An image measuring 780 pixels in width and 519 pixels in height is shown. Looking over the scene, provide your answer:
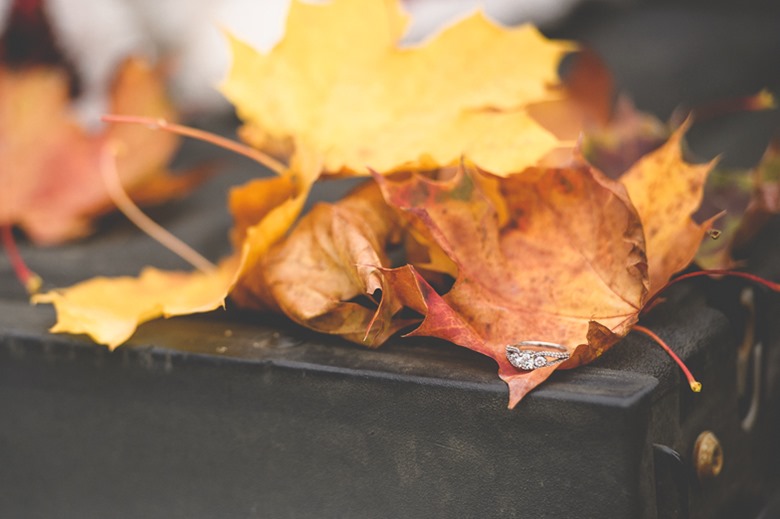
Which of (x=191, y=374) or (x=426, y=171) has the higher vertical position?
(x=426, y=171)

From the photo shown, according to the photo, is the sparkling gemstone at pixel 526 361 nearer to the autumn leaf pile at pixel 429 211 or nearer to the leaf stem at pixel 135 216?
the autumn leaf pile at pixel 429 211

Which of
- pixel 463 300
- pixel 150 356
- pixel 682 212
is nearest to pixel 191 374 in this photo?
pixel 150 356

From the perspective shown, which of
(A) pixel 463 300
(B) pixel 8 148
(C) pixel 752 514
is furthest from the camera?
(B) pixel 8 148

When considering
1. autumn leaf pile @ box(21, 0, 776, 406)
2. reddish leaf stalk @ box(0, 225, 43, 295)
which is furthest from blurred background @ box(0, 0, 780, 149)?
autumn leaf pile @ box(21, 0, 776, 406)

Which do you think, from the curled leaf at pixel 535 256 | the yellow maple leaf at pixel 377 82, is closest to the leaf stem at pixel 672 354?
the curled leaf at pixel 535 256

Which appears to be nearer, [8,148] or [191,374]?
[191,374]

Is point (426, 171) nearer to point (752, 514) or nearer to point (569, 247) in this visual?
point (569, 247)
